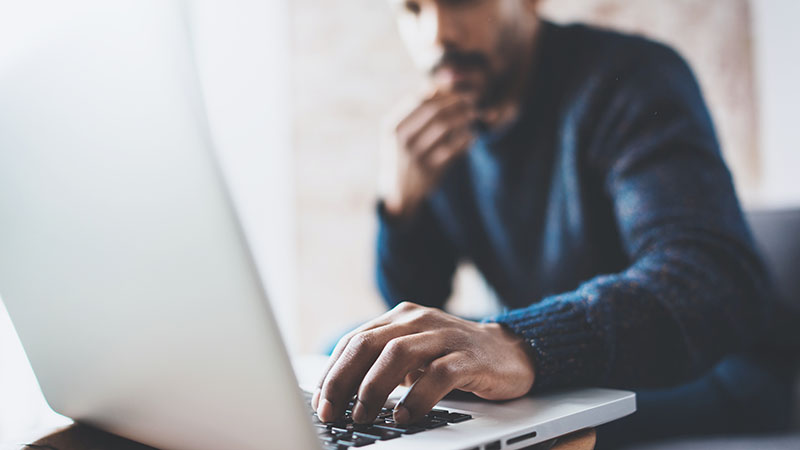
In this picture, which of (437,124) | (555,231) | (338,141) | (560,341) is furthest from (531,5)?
(338,141)

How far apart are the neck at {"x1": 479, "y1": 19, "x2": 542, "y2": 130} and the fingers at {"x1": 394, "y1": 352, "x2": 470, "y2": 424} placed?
796 mm

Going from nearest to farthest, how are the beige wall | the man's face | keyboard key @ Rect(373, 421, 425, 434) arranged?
keyboard key @ Rect(373, 421, 425, 434), the man's face, the beige wall

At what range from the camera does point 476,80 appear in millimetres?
1130

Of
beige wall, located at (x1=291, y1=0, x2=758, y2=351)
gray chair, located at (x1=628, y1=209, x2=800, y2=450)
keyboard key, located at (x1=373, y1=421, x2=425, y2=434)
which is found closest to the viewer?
keyboard key, located at (x1=373, y1=421, x2=425, y2=434)

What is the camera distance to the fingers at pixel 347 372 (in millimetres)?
404

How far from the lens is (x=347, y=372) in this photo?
0.41 metres

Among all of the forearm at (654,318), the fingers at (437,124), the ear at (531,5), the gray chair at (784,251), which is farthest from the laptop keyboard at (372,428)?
the ear at (531,5)

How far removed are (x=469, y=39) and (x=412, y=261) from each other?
0.44 metres

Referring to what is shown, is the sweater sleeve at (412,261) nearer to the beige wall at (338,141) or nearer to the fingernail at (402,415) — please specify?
the fingernail at (402,415)

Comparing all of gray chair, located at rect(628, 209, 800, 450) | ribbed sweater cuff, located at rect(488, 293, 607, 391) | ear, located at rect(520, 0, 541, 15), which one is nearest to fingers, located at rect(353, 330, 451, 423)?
ribbed sweater cuff, located at rect(488, 293, 607, 391)

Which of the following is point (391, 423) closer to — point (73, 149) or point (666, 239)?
point (73, 149)

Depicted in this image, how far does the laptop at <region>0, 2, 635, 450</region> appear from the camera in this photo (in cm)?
27

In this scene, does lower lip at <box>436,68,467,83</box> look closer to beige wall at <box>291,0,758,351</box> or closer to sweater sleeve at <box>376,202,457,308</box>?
sweater sleeve at <box>376,202,457,308</box>

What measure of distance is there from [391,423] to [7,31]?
0.32 metres
